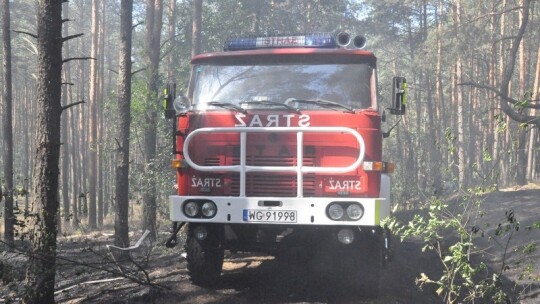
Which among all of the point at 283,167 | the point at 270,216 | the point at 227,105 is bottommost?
the point at 270,216

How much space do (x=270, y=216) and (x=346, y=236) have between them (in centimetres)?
98

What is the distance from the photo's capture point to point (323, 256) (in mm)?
7652

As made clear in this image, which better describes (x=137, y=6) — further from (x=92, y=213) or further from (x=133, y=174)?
(x=133, y=174)

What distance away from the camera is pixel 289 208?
647cm

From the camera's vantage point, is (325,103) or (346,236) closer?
(346,236)

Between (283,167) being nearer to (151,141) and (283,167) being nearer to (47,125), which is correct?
(47,125)

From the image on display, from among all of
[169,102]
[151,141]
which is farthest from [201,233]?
[151,141]

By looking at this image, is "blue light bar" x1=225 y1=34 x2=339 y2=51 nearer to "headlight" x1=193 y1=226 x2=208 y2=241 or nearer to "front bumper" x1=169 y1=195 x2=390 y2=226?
"front bumper" x1=169 y1=195 x2=390 y2=226

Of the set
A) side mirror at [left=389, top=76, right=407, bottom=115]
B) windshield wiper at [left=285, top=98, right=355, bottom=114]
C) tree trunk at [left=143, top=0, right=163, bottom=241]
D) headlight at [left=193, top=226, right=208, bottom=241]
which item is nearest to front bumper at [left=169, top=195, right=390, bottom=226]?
headlight at [left=193, top=226, right=208, bottom=241]

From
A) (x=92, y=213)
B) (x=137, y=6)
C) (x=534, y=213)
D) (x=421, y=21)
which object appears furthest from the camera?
(x=137, y=6)

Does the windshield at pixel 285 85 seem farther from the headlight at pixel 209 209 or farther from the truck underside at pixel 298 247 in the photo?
the truck underside at pixel 298 247

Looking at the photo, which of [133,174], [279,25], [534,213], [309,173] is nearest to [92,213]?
[133,174]

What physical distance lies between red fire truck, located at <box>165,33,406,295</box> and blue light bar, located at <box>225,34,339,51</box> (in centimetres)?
25

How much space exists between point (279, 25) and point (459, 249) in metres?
27.4
